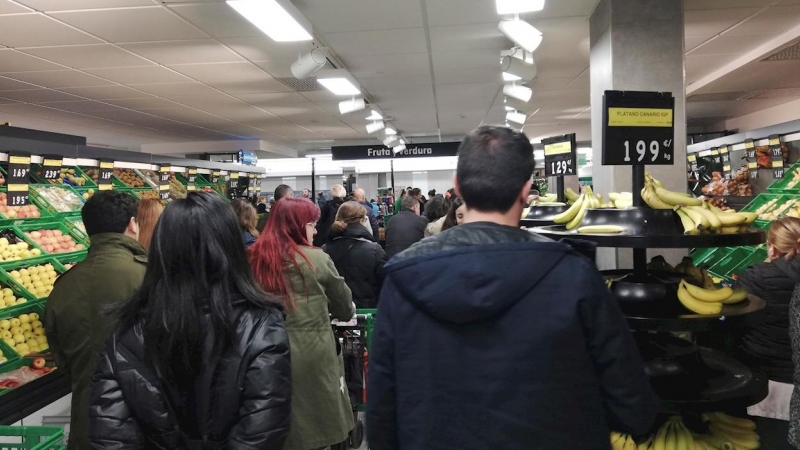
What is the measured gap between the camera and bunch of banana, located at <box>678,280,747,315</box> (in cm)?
207

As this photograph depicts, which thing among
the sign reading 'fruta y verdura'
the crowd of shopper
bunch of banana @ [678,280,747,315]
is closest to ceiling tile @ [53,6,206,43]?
the crowd of shopper

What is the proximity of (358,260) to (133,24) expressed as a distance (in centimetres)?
286

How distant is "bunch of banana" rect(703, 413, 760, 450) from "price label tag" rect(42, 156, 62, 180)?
19.0 feet

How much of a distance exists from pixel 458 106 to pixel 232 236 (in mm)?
8894

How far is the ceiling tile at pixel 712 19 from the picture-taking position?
5122 mm

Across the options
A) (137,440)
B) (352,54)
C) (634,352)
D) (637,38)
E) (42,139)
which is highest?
(352,54)

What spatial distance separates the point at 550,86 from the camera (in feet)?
28.3

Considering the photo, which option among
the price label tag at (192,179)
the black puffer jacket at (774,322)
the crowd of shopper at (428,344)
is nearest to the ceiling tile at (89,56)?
the price label tag at (192,179)

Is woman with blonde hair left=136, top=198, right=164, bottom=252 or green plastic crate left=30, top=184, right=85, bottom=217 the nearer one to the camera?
woman with blonde hair left=136, top=198, right=164, bottom=252

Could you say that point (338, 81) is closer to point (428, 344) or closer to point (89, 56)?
point (89, 56)

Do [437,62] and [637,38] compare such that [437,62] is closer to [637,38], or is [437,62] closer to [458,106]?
[637,38]

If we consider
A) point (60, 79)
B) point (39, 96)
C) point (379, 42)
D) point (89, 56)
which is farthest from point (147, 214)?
point (39, 96)

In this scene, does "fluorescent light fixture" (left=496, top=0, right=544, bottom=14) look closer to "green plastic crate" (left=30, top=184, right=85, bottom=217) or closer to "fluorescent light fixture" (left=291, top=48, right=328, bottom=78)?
"fluorescent light fixture" (left=291, top=48, right=328, bottom=78)

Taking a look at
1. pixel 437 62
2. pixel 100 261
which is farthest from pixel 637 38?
pixel 100 261
